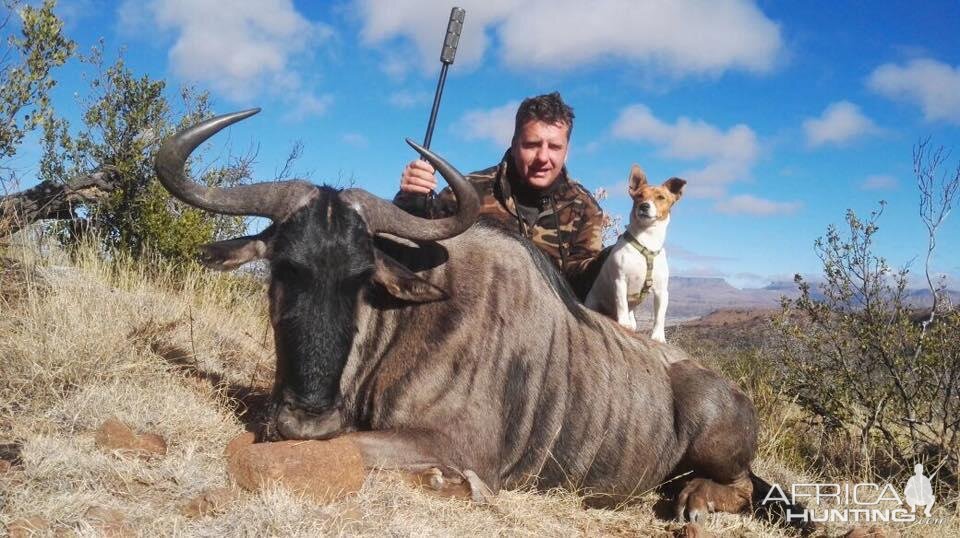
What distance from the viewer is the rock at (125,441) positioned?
3.61 metres

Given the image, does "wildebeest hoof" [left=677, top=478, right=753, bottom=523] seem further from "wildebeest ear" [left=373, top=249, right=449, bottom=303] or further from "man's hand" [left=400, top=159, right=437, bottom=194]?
"man's hand" [left=400, top=159, right=437, bottom=194]

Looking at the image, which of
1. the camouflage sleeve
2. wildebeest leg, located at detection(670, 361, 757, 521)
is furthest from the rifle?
wildebeest leg, located at detection(670, 361, 757, 521)

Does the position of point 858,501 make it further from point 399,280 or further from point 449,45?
point 449,45

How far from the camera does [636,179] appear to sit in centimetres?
677

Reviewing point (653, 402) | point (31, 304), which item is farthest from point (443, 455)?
point (31, 304)

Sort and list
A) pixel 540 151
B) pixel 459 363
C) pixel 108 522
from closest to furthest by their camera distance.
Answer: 1. pixel 108 522
2. pixel 459 363
3. pixel 540 151

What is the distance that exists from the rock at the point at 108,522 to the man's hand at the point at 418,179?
9.93 ft

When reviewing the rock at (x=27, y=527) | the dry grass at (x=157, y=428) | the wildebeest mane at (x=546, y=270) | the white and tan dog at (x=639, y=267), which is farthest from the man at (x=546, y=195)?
the rock at (x=27, y=527)

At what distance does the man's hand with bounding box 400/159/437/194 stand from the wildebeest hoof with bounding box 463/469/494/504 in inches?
88.4

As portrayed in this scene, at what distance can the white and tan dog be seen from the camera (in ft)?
20.1

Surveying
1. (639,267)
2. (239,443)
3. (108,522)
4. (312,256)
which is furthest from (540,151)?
(108,522)

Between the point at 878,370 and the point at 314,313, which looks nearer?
the point at 314,313

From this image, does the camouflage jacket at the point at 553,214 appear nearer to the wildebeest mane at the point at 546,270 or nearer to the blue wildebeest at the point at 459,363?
the wildebeest mane at the point at 546,270

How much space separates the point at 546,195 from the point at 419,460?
3.51 metres
